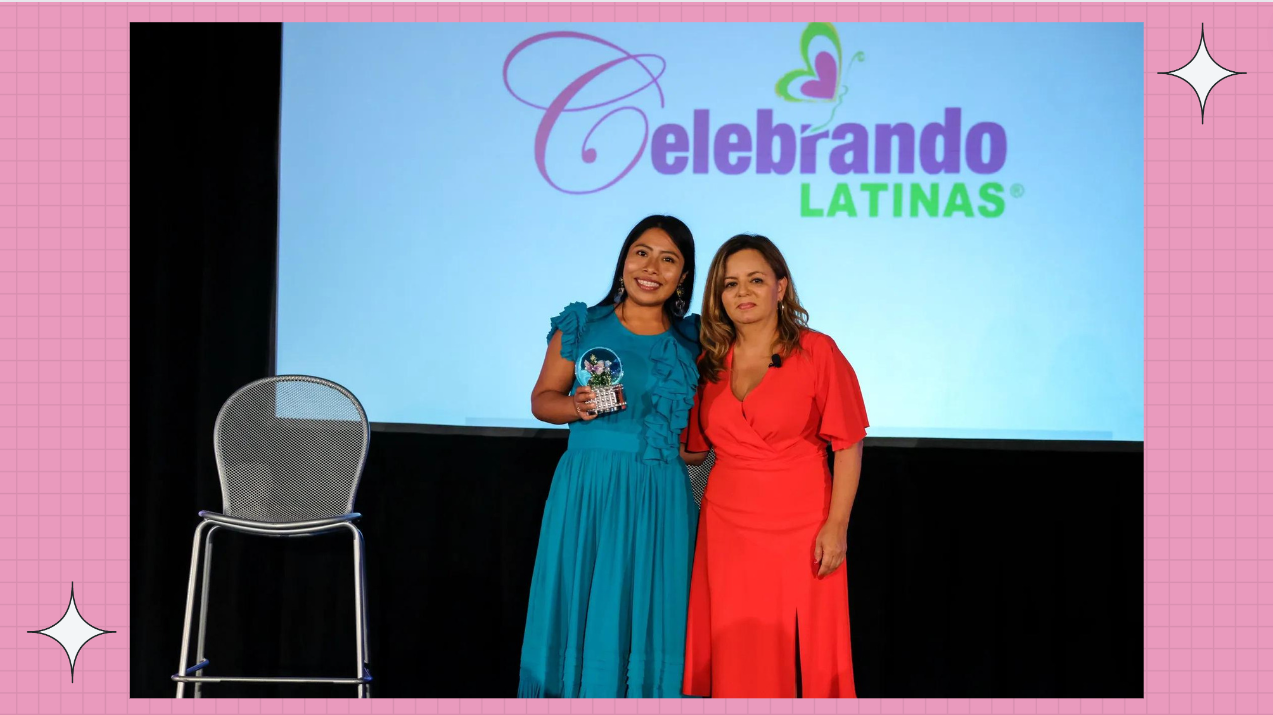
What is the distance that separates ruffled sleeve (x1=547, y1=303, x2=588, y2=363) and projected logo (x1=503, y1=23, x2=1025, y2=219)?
2.78 ft

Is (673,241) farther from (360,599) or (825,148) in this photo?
(360,599)

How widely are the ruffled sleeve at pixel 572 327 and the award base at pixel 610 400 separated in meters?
0.21

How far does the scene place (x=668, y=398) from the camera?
2586 mm

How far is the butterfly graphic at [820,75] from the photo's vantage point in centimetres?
340

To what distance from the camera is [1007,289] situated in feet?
11.1

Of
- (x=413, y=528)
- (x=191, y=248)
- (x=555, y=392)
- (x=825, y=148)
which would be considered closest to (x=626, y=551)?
(x=555, y=392)

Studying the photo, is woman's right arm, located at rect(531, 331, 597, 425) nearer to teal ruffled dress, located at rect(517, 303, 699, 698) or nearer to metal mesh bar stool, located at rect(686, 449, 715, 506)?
teal ruffled dress, located at rect(517, 303, 699, 698)

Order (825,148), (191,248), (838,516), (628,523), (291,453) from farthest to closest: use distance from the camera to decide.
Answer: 1. (191,248)
2. (825,148)
3. (291,453)
4. (628,523)
5. (838,516)

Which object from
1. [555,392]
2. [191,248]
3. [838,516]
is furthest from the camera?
[191,248]

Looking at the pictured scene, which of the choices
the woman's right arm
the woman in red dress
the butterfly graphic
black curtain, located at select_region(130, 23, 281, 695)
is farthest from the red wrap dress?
black curtain, located at select_region(130, 23, 281, 695)

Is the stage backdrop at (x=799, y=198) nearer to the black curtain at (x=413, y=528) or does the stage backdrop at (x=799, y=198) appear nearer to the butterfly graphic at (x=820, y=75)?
the butterfly graphic at (x=820, y=75)

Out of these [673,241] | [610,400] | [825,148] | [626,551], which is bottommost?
[626,551]

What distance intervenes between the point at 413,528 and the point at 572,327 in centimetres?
120

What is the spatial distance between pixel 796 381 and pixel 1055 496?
1338 millimetres
